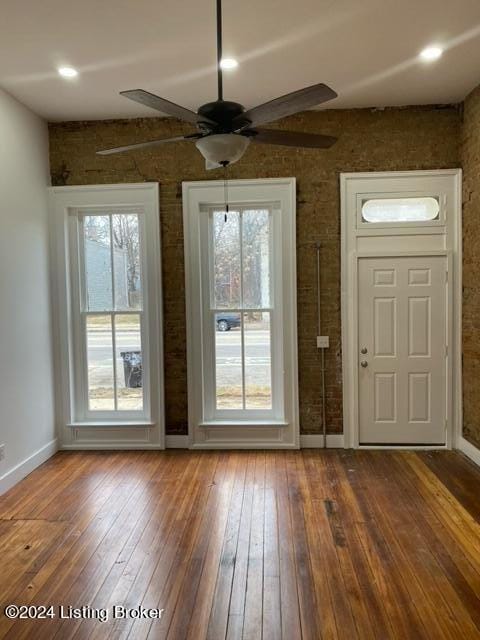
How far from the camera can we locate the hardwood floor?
76.6 inches

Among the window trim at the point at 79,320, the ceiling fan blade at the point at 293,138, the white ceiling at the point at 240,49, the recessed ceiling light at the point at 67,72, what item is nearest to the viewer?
the ceiling fan blade at the point at 293,138

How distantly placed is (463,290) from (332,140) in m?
2.41

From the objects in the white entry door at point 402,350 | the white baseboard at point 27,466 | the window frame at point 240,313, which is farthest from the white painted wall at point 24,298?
the white entry door at point 402,350

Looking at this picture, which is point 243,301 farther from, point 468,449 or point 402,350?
point 468,449

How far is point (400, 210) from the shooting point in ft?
13.1

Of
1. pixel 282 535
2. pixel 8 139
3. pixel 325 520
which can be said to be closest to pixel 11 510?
pixel 282 535

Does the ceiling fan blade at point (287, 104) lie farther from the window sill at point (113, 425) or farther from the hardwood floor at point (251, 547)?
A: the window sill at point (113, 425)

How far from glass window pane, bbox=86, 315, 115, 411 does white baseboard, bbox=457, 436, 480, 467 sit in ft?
11.3

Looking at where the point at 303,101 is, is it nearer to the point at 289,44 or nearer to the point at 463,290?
the point at 289,44

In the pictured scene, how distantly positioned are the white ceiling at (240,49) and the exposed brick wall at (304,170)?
245 mm

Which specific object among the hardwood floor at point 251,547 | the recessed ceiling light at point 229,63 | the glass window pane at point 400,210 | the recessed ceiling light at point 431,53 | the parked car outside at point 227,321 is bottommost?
the hardwood floor at point 251,547

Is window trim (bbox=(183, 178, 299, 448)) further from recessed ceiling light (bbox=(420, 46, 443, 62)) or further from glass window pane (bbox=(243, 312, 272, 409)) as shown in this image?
recessed ceiling light (bbox=(420, 46, 443, 62))

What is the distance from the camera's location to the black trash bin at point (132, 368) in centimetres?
423

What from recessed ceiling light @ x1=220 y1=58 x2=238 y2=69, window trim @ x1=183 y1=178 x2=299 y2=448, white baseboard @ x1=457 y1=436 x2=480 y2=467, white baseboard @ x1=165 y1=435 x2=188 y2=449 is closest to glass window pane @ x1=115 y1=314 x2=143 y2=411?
white baseboard @ x1=165 y1=435 x2=188 y2=449
